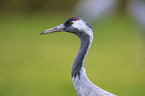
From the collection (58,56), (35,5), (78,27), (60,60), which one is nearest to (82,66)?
(78,27)

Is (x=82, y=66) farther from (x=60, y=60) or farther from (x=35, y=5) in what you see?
(x=35, y=5)

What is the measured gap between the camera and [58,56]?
253 inches

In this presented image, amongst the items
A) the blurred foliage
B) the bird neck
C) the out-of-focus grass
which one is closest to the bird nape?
the bird neck

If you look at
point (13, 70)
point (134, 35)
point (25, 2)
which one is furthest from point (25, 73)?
point (25, 2)

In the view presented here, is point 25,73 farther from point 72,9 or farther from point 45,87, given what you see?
point 72,9

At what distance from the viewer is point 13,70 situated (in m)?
5.41

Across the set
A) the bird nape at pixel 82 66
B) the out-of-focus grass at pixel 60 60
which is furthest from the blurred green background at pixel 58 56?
the bird nape at pixel 82 66

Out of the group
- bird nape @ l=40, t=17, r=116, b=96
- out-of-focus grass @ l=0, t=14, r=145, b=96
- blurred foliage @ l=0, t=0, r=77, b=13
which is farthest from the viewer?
blurred foliage @ l=0, t=0, r=77, b=13

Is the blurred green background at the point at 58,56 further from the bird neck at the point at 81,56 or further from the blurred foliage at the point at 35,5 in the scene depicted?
the bird neck at the point at 81,56

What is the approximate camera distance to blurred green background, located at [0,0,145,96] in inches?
180

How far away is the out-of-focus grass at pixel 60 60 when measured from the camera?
4512mm

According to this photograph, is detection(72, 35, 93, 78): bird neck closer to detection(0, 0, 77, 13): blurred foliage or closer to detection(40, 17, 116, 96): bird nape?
detection(40, 17, 116, 96): bird nape

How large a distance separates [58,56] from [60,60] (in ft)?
0.94

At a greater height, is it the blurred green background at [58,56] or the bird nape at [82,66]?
the bird nape at [82,66]
